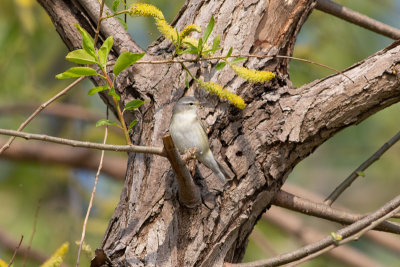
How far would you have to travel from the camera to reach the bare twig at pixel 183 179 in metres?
1.76

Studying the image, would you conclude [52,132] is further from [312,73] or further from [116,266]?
[116,266]

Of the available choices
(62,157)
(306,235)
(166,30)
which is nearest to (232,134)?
(166,30)

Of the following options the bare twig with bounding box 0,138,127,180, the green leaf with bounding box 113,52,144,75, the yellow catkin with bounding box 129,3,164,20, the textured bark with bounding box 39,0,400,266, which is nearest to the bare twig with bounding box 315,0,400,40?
the textured bark with bounding box 39,0,400,266

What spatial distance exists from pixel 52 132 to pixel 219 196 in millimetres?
5598

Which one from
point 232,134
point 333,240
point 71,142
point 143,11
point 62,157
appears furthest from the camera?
point 62,157

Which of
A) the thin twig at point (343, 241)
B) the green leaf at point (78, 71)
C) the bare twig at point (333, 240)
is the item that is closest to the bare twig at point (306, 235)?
the bare twig at point (333, 240)

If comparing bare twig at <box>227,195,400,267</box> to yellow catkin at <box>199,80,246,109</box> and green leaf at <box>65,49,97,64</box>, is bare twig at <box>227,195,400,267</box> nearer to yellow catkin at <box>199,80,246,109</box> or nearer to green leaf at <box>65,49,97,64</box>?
yellow catkin at <box>199,80,246,109</box>

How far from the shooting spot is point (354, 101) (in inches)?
88.4

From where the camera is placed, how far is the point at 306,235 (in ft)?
16.1

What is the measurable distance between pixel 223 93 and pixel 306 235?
3038 mm

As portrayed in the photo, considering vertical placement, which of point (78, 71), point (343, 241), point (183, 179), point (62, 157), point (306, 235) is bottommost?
point (343, 241)

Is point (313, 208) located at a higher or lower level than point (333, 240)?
higher

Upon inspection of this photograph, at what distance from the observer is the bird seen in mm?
2270

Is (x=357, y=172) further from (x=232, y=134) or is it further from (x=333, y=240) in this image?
(x=333, y=240)
